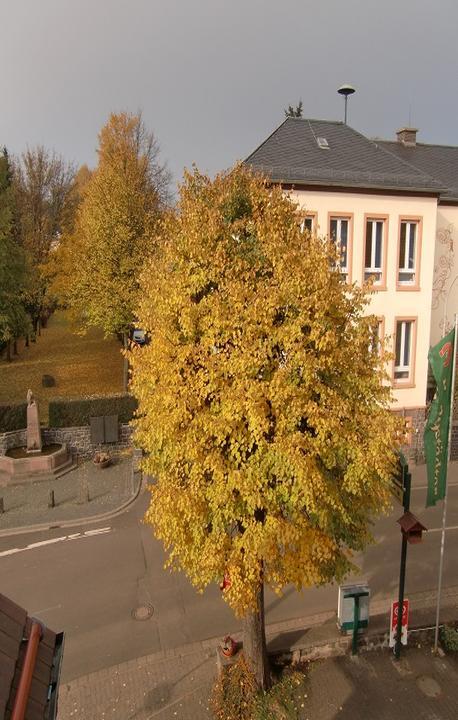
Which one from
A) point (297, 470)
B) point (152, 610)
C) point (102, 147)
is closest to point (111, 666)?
point (152, 610)

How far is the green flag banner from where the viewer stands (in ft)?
28.2

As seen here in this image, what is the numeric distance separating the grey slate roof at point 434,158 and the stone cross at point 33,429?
18870 mm

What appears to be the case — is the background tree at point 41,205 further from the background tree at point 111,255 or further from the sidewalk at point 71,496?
the sidewalk at point 71,496

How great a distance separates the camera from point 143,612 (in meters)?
10.5

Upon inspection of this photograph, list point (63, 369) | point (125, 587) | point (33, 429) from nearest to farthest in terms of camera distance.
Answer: point (125, 587) < point (33, 429) < point (63, 369)

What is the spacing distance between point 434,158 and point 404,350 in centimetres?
1119

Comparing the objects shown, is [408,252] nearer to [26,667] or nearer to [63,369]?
[26,667]

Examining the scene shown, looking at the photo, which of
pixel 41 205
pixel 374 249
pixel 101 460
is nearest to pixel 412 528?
pixel 374 249

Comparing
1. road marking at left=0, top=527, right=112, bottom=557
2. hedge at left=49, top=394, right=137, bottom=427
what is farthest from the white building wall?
road marking at left=0, top=527, right=112, bottom=557

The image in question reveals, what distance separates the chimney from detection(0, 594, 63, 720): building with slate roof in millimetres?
26893

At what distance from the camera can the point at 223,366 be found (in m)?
6.58

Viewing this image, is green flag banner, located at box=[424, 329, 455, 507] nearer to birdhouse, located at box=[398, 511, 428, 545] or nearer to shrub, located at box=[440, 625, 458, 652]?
birdhouse, located at box=[398, 511, 428, 545]

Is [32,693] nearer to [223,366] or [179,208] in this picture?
[223,366]

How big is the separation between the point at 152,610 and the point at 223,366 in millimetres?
6907
